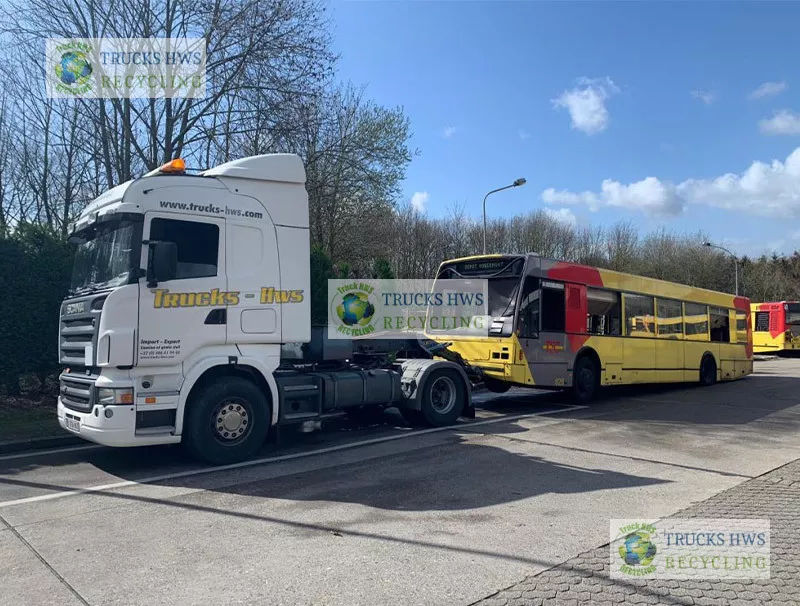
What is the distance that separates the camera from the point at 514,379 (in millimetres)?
11453

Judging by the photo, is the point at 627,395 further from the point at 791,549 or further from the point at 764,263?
the point at 764,263

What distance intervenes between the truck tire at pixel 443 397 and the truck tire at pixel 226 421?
297cm

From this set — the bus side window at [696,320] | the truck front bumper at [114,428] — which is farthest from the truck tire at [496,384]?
the bus side window at [696,320]

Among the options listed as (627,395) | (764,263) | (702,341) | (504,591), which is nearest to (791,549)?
(504,591)

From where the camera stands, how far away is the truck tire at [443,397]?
9.84 meters

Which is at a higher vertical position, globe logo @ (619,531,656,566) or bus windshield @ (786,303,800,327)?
bus windshield @ (786,303,800,327)

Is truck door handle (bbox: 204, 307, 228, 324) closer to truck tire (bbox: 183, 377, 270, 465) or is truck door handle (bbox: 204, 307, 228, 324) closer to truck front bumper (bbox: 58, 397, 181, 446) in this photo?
truck tire (bbox: 183, 377, 270, 465)

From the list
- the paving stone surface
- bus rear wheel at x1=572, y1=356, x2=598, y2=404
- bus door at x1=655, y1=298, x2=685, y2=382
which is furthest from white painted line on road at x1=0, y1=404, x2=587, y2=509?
bus door at x1=655, y1=298, x2=685, y2=382

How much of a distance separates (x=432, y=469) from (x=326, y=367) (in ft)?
8.85

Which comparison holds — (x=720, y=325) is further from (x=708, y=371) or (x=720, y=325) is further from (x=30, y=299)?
(x=30, y=299)

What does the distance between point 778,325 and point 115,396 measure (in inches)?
1384

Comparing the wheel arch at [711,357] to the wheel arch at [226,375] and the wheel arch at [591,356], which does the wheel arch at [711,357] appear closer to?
the wheel arch at [591,356]

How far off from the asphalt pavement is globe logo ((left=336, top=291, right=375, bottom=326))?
12.0 ft

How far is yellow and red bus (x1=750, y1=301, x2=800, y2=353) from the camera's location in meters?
32.5
